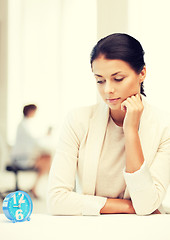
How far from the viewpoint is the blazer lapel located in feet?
5.08

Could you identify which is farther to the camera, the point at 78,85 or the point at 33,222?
the point at 78,85

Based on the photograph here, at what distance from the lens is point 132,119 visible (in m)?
1.52

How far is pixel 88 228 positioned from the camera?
115 cm

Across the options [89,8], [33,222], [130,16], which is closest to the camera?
[33,222]

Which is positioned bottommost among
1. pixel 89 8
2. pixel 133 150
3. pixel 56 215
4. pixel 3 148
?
pixel 3 148

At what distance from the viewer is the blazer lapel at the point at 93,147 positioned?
1547 millimetres

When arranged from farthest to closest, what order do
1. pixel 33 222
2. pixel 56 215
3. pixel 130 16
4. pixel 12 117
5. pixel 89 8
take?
1. pixel 12 117
2. pixel 89 8
3. pixel 130 16
4. pixel 56 215
5. pixel 33 222

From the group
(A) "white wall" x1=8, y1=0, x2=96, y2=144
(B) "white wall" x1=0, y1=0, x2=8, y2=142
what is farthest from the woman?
(B) "white wall" x1=0, y1=0, x2=8, y2=142

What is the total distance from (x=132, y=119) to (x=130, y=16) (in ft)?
9.05

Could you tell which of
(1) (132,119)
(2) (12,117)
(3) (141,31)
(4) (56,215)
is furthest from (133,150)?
(2) (12,117)

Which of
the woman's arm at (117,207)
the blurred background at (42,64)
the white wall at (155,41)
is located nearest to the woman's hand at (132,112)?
the woman's arm at (117,207)

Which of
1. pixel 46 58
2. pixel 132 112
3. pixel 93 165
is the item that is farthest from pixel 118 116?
pixel 46 58

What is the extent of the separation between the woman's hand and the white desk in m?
0.33

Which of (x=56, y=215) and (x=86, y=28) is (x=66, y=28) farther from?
(x=56, y=215)
